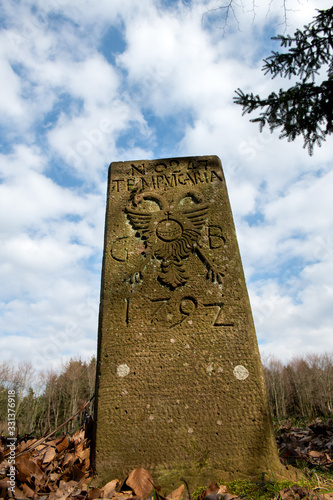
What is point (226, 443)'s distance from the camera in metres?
2.32

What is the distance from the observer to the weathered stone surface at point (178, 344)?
2.31m

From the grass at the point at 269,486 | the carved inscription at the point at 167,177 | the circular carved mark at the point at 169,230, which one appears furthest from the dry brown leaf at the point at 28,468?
the carved inscription at the point at 167,177

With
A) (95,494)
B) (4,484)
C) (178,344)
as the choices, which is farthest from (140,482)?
(178,344)

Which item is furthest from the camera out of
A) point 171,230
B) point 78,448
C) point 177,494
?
point 171,230

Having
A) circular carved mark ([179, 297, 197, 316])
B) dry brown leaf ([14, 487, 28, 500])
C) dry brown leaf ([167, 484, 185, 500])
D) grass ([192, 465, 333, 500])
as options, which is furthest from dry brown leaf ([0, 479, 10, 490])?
circular carved mark ([179, 297, 197, 316])

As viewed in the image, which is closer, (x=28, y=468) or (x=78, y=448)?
(x=28, y=468)

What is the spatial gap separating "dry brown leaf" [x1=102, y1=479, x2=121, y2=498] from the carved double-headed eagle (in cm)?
155

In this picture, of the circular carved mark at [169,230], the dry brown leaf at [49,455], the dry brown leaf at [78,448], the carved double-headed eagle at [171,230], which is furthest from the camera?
the circular carved mark at [169,230]

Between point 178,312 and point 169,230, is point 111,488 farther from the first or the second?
point 169,230

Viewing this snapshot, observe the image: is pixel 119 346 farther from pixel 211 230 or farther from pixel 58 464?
pixel 211 230

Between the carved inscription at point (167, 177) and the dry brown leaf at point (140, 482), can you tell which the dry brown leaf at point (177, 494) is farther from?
the carved inscription at point (167, 177)

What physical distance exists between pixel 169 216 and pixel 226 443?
6.99 ft

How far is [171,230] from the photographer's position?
325 cm

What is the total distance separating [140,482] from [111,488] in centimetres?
20
